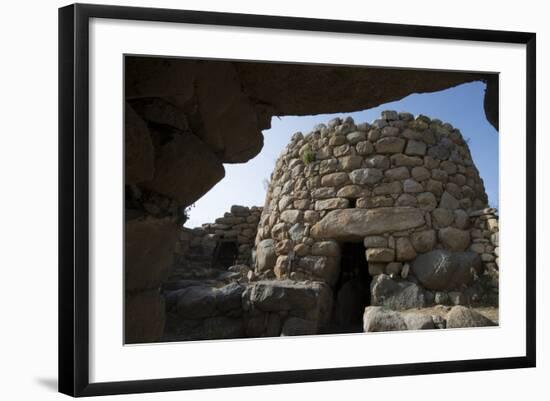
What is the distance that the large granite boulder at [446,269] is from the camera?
7.53m

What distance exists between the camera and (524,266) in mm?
4191

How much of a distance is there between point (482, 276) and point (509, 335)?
3490 mm

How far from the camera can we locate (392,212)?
7859mm

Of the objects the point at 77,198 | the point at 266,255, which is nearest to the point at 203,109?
the point at 77,198

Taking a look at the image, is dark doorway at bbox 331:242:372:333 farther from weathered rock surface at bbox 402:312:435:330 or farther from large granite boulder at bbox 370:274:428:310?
weathered rock surface at bbox 402:312:435:330

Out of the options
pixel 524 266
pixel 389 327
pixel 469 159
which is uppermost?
pixel 469 159

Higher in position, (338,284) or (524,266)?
(524,266)

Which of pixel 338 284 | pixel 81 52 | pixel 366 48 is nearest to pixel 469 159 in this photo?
pixel 338 284

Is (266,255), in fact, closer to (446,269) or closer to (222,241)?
(222,241)

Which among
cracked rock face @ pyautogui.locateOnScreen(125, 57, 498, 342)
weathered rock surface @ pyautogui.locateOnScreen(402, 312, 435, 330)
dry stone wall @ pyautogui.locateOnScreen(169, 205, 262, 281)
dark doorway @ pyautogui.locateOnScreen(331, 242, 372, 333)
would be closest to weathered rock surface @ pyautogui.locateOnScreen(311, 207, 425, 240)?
dark doorway @ pyautogui.locateOnScreen(331, 242, 372, 333)

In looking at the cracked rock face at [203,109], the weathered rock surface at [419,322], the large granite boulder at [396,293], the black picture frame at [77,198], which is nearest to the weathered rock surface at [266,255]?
the large granite boulder at [396,293]

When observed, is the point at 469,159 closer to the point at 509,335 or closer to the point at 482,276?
the point at 482,276

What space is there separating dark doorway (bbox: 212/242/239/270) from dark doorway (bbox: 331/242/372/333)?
6.34ft

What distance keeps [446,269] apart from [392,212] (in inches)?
34.6
